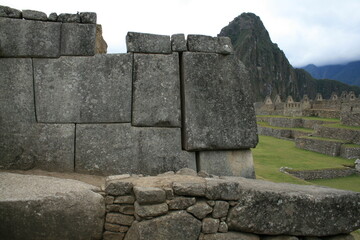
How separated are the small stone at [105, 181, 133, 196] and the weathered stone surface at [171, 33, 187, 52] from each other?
7.94 ft

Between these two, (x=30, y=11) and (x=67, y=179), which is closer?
(x=67, y=179)

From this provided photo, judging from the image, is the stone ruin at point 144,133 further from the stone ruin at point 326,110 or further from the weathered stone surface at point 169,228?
the stone ruin at point 326,110

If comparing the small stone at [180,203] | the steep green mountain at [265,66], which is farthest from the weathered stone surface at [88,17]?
the steep green mountain at [265,66]

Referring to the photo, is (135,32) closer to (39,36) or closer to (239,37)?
(39,36)

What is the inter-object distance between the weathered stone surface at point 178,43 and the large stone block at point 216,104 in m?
0.11

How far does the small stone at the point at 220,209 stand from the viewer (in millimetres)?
4340

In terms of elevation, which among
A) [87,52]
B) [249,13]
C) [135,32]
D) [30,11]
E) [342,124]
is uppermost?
[249,13]

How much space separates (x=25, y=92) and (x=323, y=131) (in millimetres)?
32587

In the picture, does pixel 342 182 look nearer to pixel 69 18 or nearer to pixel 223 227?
pixel 223 227

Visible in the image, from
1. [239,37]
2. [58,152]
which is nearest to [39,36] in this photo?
[58,152]

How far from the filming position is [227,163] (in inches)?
225

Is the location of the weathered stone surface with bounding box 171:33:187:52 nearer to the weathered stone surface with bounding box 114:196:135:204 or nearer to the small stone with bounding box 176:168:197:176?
the small stone with bounding box 176:168:197:176

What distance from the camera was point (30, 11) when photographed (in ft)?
16.9

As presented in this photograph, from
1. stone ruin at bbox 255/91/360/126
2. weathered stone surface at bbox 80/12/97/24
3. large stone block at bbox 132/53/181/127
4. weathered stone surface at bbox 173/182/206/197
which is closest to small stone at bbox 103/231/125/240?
weathered stone surface at bbox 173/182/206/197
